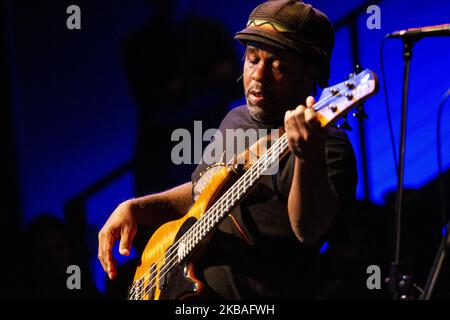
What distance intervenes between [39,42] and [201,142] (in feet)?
4.73

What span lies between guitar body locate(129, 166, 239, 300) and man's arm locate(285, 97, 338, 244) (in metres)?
0.37

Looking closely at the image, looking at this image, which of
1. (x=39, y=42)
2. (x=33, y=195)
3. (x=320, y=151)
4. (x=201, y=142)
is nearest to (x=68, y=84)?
(x=39, y=42)

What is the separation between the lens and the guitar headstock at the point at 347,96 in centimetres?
216

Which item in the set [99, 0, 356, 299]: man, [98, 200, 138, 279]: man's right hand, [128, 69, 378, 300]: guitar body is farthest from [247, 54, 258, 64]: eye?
[98, 200, 138, 279]: man's right hand

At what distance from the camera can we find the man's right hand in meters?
2.88

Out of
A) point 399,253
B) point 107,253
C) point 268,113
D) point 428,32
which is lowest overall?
point 107,253

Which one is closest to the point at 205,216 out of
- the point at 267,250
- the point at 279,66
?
the point at 267,250

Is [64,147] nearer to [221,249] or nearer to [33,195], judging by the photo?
[33,195]

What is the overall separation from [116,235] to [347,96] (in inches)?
49.6

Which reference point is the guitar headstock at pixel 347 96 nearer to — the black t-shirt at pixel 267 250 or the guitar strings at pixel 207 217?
the guitar strings at pixel 207 217

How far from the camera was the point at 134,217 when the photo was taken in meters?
2.99

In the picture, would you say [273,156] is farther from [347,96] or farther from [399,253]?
[399,253]

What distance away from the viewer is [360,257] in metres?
3.62
